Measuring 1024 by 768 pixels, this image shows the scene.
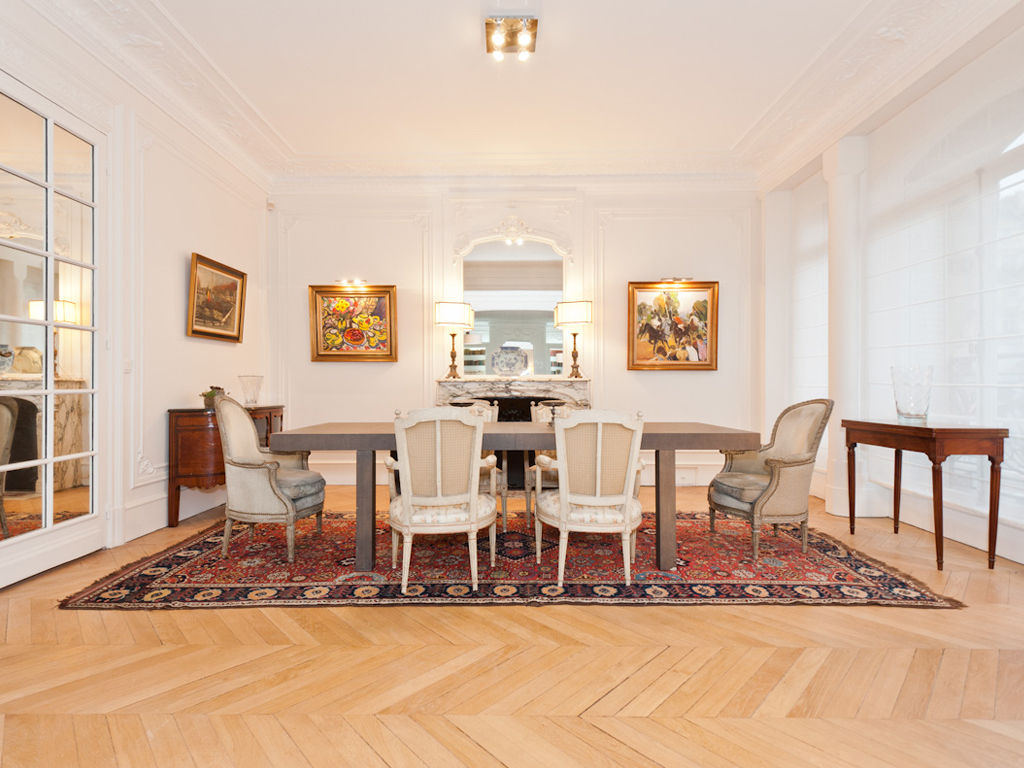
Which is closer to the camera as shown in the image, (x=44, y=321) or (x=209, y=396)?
(x=44, y=321)

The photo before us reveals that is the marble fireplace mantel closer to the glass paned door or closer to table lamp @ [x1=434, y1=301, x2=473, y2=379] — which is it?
table lamp @ [x1=434, y1=301, x2=473, y2=379]

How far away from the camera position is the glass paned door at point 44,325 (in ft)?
9.48

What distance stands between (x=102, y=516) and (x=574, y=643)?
11.0ft

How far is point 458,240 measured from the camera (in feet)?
19.7

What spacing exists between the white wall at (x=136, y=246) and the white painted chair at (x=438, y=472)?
227 centimetres

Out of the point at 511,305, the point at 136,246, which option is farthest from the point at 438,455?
the point at 511,305

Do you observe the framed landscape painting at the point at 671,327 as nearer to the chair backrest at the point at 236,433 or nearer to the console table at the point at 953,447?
the console table at the point at 953,447

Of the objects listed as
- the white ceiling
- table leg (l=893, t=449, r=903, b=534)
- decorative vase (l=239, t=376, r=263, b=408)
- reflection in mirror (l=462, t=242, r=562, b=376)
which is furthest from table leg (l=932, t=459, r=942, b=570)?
decorative vase (l=239, t=376, r=263, b=408)

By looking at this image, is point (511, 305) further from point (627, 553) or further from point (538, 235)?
point (627, 553)

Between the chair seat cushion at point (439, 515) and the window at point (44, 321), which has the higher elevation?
the window at point (44, 321)

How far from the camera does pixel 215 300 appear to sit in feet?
16.1

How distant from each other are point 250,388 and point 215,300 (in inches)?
34.8

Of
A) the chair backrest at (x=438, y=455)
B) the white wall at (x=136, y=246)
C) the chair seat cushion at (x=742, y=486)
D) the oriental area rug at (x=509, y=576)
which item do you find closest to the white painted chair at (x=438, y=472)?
the chair backrest at (x=438, y=455)

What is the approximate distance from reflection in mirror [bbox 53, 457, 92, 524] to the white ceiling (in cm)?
278
